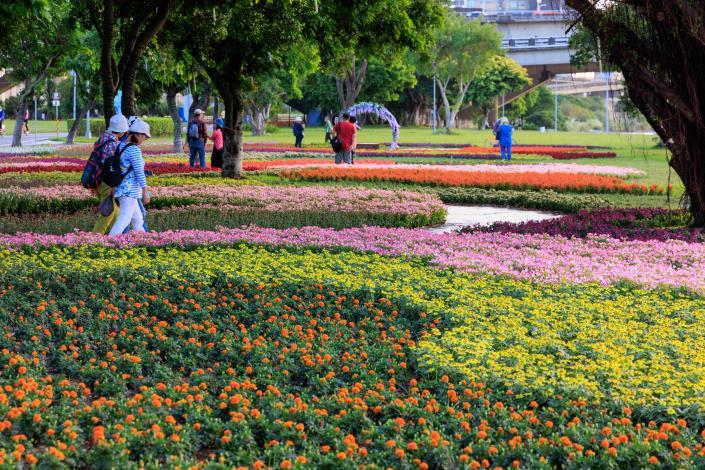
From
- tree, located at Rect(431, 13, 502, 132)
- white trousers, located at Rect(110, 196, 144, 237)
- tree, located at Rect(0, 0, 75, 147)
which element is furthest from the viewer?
tree, located at Rect(431, 13, 502, 132)

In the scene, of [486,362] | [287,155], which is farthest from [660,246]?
[287,155]

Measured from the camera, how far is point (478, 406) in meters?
5.34

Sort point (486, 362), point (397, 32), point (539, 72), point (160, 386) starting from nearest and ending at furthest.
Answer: point (160, 386), point (486, 362), point (397, 32), point (539, 72)

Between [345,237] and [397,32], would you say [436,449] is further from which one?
[397,32]

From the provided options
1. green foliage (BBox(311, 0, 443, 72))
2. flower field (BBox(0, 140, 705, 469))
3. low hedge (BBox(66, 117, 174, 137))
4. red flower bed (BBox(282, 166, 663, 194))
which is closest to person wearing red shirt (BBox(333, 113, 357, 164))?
red flower bed (BBox(282, 166, 663, 194))

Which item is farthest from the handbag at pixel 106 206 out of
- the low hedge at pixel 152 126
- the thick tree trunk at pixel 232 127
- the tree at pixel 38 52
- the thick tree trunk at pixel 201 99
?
the low hedge at pixel 152 126

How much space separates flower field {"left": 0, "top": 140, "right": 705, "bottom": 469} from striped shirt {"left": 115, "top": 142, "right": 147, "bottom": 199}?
532 mm

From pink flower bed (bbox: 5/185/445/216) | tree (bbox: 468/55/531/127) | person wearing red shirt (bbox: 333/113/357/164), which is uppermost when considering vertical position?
tree (bbox: 468/55/531/127)

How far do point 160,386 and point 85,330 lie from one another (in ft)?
5.27

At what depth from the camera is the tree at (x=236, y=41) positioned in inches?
695

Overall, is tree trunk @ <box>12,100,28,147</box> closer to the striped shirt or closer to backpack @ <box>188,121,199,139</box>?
backpack @ <box>188,121,199,139</box>

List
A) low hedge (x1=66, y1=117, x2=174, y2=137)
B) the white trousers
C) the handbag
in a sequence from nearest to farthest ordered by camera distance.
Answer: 1. the white trousers
2. the handbag
3. low hedge (x1=66, y1=117, x2=174, y2=137)

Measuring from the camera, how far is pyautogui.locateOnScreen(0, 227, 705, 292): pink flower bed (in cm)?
885

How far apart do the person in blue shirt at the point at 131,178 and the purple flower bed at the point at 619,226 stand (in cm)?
404
